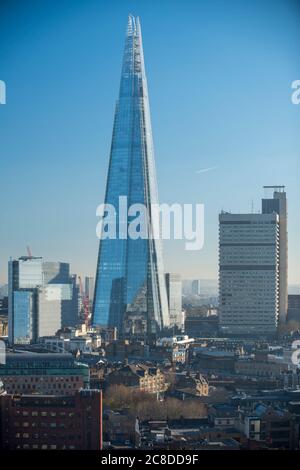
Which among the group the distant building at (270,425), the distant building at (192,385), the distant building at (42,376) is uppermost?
the distant building at (42,376)

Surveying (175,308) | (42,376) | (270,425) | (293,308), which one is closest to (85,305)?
(175,308)

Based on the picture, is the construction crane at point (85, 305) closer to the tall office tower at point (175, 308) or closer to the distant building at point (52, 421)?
the tall office tower at point (175, 308)

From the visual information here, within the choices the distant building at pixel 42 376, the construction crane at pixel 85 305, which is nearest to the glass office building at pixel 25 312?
the construction crane at pixel 85 305

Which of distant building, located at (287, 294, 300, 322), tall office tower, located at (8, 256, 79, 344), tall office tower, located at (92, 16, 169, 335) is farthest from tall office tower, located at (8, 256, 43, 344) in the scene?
distant building, located at (287, 294, 300, 322)

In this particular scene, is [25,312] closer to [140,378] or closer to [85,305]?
[85,305]

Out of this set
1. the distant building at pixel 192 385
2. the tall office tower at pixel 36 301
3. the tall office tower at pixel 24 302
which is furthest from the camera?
the tall office tower at pixel 24 302
